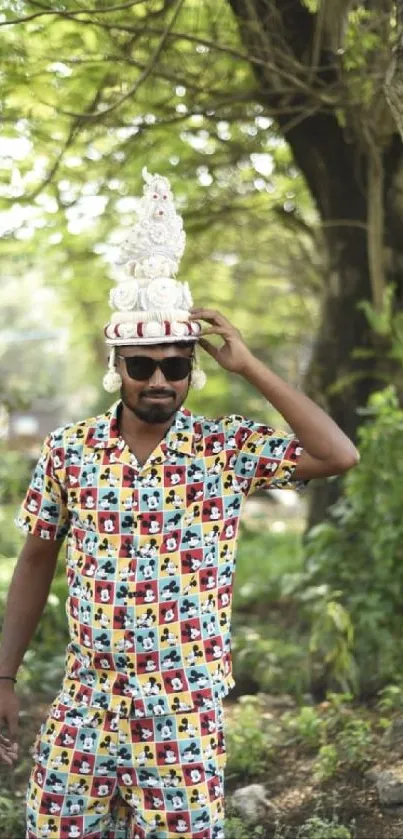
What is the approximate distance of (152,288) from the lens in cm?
331

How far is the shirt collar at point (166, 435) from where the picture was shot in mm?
3291

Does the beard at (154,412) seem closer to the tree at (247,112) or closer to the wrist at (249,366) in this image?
the wrist at (249,366)

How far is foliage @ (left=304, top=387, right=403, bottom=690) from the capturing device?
5715 millimetres

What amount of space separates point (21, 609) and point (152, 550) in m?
0.57

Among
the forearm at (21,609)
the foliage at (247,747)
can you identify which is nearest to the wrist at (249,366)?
the forearm at (21,609)

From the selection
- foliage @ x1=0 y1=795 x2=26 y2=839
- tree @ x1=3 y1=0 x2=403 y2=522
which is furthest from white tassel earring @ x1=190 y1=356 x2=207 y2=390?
foliage @ x1=0 y1=795 x2=26 y2=839

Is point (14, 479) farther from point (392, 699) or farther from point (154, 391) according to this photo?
point (154, 391)

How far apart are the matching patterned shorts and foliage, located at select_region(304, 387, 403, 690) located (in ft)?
8.61

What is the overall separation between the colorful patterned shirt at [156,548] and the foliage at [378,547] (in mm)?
2548

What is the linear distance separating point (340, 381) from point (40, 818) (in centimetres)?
432

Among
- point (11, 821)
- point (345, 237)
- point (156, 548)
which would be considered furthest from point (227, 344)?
point (345, 237)

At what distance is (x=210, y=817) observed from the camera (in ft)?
10.3

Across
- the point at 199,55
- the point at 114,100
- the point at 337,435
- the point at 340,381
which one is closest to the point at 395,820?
the point at 337,435

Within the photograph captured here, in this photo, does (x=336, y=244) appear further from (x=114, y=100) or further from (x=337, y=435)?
(x=337, y=435)
